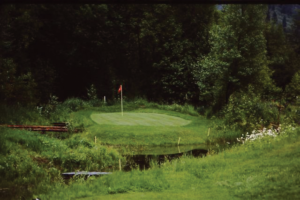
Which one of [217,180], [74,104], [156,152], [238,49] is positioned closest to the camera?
[217,180]

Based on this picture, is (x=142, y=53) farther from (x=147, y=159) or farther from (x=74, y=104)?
(x=147, y=159)

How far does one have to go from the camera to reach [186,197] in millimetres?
7660

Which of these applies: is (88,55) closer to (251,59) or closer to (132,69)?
(132,69)

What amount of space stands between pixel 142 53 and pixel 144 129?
1924 centimetres

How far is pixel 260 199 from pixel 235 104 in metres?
15.0

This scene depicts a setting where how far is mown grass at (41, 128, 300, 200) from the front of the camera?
7773 mm

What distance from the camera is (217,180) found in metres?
9.04

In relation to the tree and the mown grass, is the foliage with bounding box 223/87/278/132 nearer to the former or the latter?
the tree

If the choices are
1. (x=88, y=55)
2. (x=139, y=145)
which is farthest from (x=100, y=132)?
(x=88, y=55)

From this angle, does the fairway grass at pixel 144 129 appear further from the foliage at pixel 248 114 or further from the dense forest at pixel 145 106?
the foliage at pixel 248 114

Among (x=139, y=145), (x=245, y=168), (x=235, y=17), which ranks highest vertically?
(x=235, y=17)

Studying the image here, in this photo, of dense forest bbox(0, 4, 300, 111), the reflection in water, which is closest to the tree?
dense forest bbox(0, 4, 300, 111)

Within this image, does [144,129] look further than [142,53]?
No

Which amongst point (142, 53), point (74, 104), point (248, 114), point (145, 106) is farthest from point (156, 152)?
point (142, 53)
